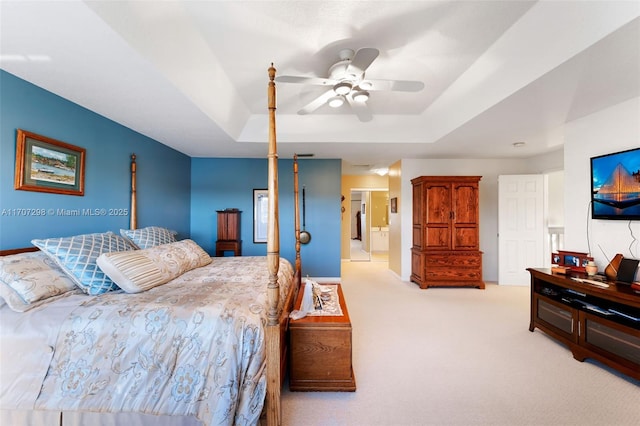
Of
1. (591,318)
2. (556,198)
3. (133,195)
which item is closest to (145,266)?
(133,195)

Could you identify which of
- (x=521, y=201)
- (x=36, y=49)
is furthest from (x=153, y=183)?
(x=521, y=201)

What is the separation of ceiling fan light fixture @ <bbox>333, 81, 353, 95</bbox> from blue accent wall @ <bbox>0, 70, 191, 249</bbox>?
2.52m

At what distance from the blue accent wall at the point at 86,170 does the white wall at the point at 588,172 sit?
5.25 meters

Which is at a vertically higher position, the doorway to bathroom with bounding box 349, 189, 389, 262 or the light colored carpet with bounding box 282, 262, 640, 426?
the doorway to bathroom with bounding box 349, 189, 389, 262

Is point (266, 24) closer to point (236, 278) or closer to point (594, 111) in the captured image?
point (236, 278)

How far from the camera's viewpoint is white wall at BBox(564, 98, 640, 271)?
94.1 inches

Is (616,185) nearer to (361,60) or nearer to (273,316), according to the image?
(361,60)

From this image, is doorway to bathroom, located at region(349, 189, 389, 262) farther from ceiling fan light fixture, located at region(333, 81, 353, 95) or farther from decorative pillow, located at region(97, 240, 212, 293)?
decorative pillow, located at region(97, 240, 212, 293)

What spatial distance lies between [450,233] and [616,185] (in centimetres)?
222

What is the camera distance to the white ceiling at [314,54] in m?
1.60

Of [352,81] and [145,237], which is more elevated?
[352,81]

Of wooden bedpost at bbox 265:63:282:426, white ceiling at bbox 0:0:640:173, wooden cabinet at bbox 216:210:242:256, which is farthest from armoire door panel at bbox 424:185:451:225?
wooden bedpost at bbox 265:63:282:426

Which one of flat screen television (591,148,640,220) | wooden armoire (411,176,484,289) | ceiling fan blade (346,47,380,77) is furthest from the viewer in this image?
wooden armoire (411,176,484,289)

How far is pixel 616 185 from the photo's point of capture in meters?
2.45
